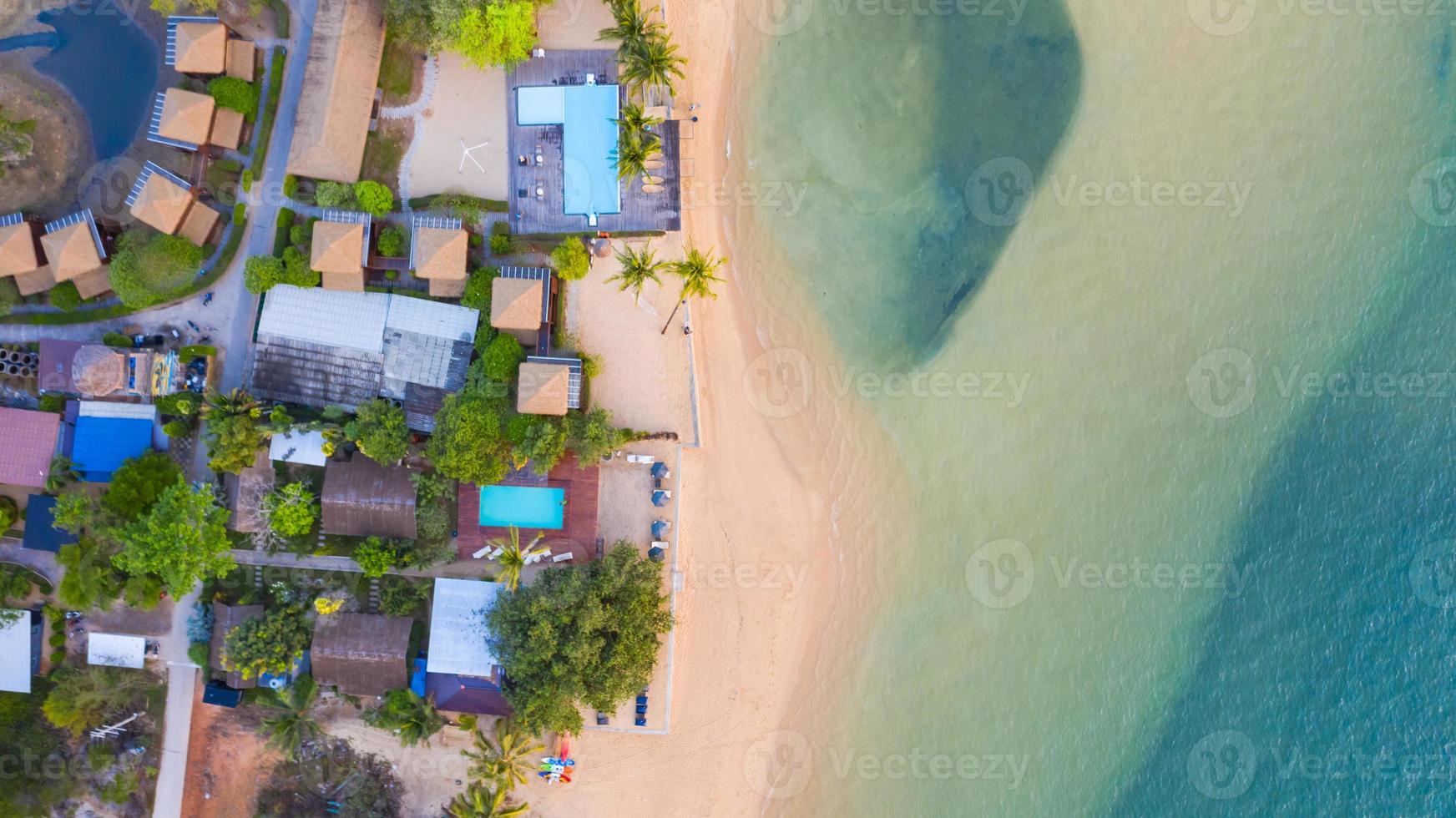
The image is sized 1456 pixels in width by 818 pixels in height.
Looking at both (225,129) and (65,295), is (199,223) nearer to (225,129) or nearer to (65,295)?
(225,129)

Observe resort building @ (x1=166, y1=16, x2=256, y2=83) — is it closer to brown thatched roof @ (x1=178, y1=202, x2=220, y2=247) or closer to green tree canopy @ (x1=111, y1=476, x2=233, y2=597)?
brown thatched roof @ (x1=178, y1=202, x2=220, y2=247)

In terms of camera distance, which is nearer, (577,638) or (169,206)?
(577,638)

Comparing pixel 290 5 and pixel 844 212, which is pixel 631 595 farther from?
pixel 290 5

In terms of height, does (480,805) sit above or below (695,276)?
below

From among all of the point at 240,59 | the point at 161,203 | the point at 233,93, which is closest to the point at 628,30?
the point at 240,59

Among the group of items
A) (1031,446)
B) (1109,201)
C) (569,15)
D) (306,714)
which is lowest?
(306,714)

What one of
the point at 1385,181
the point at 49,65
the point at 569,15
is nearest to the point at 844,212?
the point at 569,15

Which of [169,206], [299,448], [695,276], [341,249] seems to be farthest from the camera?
[299,448]
